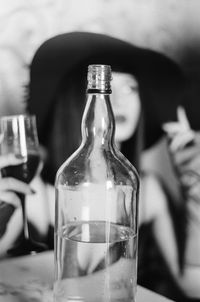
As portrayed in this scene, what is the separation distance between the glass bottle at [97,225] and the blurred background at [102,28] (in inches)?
9.2

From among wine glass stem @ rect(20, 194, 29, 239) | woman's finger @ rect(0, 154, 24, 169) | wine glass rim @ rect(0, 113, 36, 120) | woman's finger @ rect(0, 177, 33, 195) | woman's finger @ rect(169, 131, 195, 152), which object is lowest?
wine glass stem @ rect(20, 194, 29, 239)

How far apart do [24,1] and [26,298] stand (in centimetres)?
59

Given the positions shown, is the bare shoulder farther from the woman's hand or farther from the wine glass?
the wine glass

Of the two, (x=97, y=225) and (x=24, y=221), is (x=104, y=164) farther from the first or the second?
(x=24, y=221)

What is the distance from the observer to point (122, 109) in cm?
119

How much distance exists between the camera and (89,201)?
3.48 ft

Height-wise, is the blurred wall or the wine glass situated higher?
the blurred wall

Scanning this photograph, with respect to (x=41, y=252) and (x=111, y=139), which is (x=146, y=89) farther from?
(x=41, y=252)

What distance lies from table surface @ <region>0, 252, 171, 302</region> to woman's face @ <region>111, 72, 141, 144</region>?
1.06ft

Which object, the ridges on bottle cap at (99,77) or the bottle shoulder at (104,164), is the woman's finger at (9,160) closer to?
the bottle shoulder at (104,164)

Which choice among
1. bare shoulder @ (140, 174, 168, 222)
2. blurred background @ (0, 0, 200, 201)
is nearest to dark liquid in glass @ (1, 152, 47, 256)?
blurred background @ (0, 0, 200, 201)

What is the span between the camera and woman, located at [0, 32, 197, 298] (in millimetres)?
1114

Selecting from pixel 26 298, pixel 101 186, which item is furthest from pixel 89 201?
pixel 26 298

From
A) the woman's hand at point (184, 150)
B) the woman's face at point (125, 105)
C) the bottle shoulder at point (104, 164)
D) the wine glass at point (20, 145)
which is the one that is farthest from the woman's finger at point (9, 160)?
the woman's hand at point (184, 150)
